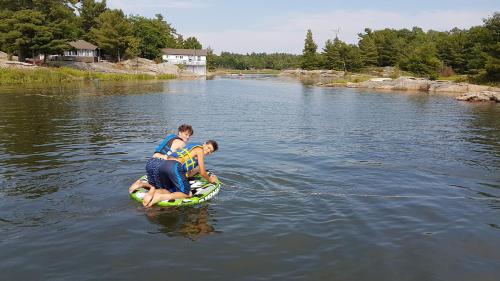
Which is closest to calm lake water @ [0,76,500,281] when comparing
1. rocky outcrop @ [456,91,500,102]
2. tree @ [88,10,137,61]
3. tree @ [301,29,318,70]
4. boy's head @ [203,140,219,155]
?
boy's head @ [203,140,219,155]

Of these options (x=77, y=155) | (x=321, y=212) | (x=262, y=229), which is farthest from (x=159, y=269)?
(x=77, y=155)

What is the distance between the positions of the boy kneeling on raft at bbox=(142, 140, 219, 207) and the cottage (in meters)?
99.6

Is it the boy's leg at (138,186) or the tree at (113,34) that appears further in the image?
the tree at (113,34)

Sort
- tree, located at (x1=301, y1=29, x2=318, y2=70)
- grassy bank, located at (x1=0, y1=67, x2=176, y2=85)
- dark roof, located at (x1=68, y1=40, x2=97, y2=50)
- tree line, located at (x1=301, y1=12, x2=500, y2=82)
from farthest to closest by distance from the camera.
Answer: tree, located at (x1=301, y1=29, x2=318, y2=70) < dark roof, located at (x1=68, y1=40, x2=97, y2=50) < tree line, located at (x1=301, y1=12, x2=500, y2=82) < grassy bank, located at (x1=0, y1=67, x2=176, y2=85)

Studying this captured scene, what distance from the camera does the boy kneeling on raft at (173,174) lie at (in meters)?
10.9

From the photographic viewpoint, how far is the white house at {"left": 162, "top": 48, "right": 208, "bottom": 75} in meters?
137

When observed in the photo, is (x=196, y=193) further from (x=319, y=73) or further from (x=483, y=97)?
(x=319, y=73)

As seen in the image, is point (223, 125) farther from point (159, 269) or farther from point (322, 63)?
point (322, 63)

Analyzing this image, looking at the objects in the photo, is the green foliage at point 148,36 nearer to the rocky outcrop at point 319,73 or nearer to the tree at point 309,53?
the rocky outcrop at point 319,73

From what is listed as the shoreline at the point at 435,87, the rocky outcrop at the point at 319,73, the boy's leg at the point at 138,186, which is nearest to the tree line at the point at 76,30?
the rocky outcrop at the point at 319,73

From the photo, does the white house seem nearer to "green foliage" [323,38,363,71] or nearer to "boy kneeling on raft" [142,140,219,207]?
"green foliage" [323,38,363,71]

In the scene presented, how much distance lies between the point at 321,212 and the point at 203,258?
3.98 m

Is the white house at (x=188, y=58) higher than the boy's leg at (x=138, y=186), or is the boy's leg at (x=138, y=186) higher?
the white house at (x=188, y=58)

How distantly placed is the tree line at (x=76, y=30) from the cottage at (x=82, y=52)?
239 cm
